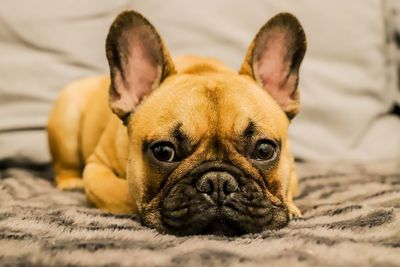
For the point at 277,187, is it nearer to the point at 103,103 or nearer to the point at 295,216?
the point at 295,216

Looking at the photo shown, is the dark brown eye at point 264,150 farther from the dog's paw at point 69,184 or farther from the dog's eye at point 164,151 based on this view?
the dog's paw at point 69,184

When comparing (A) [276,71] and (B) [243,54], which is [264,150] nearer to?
(A) [276,71]

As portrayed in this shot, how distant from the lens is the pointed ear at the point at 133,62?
1.46m

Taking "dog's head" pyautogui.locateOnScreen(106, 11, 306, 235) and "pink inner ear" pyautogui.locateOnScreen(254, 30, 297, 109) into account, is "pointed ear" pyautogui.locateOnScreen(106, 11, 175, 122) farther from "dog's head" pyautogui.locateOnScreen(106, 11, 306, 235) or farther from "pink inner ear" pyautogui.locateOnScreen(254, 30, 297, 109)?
"pink inner ear" pyautogui.locateOnScreen(254, 30, 297, 109)

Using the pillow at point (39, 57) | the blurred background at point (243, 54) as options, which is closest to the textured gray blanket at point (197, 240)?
the pillow at point (39, 57)

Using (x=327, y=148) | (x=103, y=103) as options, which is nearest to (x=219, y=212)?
(x=103, y=103)

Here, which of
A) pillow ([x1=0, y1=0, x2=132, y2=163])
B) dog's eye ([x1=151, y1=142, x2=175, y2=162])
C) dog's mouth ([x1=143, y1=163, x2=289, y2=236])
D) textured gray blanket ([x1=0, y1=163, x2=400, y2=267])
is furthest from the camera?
pillow ([x1=0, y1=0, x2=132, y2=163])

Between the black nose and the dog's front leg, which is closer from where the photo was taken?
the black nose

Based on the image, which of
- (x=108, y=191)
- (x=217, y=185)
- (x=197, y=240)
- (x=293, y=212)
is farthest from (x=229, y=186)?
(x=108, y=191)

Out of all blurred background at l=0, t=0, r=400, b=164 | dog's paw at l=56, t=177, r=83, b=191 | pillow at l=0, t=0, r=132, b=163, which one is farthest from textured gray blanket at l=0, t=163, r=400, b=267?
blurred background at l=0, t=0, r=400, b=164

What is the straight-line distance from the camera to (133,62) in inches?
60.2

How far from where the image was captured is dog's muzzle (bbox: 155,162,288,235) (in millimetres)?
1165

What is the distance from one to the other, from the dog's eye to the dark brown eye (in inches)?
7.6

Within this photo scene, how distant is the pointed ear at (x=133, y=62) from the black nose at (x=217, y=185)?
1.29 ft
